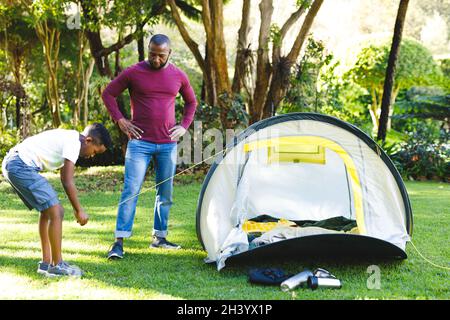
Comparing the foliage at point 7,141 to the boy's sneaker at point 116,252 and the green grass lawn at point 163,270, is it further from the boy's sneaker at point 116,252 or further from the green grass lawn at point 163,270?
the boy's sneaker at point 116,252

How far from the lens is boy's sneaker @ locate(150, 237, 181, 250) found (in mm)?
4950

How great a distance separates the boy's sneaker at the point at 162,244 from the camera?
495 cm

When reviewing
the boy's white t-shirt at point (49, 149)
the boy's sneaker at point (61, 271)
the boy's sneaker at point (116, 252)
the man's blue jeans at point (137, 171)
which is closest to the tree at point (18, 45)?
the man's blue jeans at point (137, 171)

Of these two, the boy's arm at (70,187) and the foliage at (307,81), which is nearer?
the boy's arm at (70,187)

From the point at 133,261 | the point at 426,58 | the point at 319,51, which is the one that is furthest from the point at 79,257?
the point at 426,58

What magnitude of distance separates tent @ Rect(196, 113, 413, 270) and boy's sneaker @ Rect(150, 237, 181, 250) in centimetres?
32

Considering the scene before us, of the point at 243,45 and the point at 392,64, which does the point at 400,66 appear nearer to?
the point at 392,64

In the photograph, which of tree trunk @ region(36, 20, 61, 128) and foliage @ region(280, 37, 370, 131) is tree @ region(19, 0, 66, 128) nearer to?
tree trunk @ region(36, 20, 61, 128)

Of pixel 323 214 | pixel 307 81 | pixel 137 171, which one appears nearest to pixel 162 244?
pixel 137 171

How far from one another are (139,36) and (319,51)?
3.44m

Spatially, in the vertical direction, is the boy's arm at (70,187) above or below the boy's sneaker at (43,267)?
above

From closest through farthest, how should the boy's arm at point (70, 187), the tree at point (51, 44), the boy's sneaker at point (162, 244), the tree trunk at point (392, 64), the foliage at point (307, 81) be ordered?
1. the boy's arm at point (70, 187)
2. the boy's sneaker at point (162, 244)
3. the tree trunk at point (392, 64)
4. the foliage at point (307, 81)
5. the tree at point (51, 44)

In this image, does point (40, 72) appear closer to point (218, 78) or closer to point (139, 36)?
point (139, 36)

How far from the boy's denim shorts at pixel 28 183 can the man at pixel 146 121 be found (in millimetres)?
757
